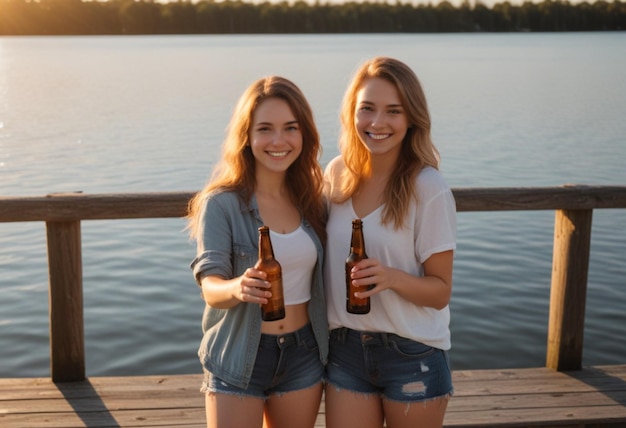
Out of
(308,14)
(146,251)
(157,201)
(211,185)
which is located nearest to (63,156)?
(146,251)

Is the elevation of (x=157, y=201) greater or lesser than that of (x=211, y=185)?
lesser

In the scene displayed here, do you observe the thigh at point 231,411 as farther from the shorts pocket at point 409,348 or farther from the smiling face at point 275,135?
the smiling face at point 275,135

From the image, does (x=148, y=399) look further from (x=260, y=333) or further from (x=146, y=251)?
(x=146, y=251)

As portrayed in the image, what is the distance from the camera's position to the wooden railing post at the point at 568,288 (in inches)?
179

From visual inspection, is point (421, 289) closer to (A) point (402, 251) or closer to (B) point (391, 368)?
(A) point (402, 251)

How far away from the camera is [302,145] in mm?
3031

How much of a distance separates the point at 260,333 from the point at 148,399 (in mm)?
1556

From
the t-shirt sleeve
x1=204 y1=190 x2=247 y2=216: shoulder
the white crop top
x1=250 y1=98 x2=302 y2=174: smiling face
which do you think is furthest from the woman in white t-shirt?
x1=204 y1=190 x2=247 y2=216: shoulder

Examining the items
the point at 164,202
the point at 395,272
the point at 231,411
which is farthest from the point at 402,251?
the point at 164,202

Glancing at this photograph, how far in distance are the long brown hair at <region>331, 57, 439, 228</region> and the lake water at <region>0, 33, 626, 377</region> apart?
4.10 metres

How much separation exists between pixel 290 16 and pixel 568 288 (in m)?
76.9

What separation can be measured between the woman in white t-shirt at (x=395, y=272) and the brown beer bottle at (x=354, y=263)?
0.06 m

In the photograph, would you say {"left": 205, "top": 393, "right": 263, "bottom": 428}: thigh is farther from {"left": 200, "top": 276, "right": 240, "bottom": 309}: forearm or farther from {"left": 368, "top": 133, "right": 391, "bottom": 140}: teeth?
{"left": 368, "top": 133, "right": 391, "bottom": 140}: teeth

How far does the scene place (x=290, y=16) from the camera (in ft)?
259
